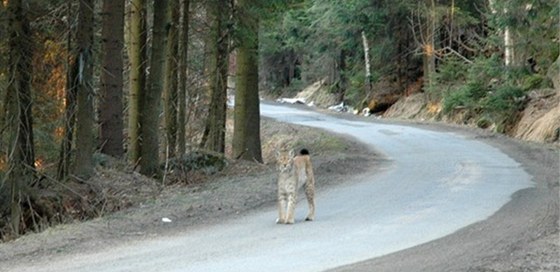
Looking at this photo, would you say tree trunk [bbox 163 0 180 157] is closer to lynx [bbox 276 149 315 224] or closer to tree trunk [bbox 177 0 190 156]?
tree trunk [bbox 177 0 190 156]

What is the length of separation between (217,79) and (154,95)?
560cm

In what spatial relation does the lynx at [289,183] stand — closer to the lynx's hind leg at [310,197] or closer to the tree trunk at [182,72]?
the lynx's hind leg at [310,197]

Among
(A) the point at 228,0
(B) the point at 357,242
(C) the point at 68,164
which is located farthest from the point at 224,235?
(A) the point at 228,0

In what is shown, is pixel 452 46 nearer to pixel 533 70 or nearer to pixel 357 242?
pixel 533 70

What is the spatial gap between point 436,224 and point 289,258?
3.35m

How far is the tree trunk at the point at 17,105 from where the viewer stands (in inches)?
549

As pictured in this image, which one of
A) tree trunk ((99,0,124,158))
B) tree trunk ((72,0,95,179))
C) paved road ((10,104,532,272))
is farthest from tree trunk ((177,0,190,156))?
tree trunk ((72,0,95,179))

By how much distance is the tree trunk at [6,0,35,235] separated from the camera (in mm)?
13953

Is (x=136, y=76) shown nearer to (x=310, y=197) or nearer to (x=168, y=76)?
(x=168, y=76)

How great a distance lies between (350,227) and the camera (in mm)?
A: 12117

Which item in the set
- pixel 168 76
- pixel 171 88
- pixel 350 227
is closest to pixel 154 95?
pixel 171 88

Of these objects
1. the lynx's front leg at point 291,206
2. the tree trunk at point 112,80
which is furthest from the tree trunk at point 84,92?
the lynx's front leg at point 291,206

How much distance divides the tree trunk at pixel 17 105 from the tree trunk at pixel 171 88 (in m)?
6.97

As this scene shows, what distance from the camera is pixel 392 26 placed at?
4747 cm
